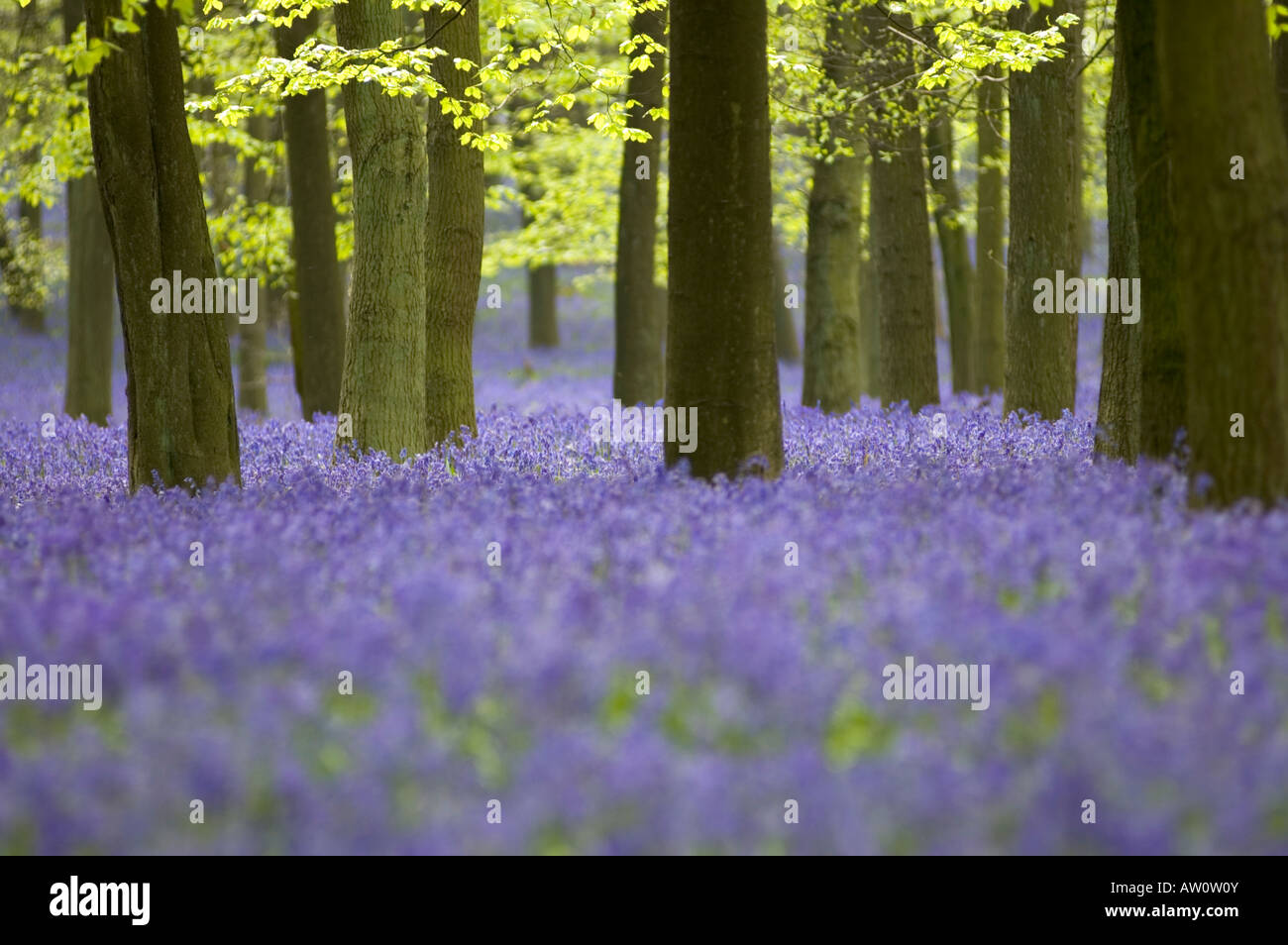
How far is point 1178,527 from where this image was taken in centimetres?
545

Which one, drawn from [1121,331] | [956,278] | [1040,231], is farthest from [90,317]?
[1121,331]

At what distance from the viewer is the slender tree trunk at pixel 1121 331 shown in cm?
820

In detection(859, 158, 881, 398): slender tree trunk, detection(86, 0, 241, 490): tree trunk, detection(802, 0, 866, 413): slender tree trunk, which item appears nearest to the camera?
detection(86, 0, 241, 490): tree trunk

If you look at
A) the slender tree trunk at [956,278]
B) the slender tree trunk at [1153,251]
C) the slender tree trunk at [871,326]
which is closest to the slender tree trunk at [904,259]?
the slender tree trunk at [956,278]

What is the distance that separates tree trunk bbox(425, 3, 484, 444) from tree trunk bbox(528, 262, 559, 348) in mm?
28432

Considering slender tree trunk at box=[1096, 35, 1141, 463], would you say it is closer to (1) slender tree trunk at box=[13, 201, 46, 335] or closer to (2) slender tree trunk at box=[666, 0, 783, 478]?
(2) slender tree trunk at box=[666, 0, 783, 478]

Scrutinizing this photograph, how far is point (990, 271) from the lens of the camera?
19344 millimetres

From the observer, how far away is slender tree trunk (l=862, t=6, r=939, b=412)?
16438mm

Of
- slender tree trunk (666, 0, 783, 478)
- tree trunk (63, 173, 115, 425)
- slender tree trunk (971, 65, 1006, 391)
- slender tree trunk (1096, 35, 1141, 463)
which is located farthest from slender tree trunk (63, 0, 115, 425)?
slender tree trunk (1096, 35, 1141, 463)

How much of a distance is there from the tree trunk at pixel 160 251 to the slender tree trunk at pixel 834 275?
9893mm

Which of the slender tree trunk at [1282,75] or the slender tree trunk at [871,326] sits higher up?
the slender tree trunk at [1282,75]

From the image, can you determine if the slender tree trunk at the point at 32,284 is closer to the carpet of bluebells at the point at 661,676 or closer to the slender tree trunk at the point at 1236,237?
the carpet of bluebells at the point at 661,676
